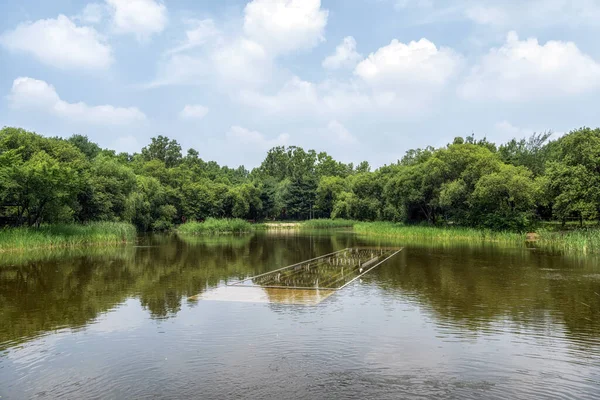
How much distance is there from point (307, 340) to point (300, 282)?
7730 millimetres

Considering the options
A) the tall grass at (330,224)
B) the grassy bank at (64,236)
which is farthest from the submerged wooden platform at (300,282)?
the tall grass at (330,224)

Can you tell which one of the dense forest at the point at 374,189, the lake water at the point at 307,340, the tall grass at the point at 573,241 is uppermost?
the dense forest at the point at 374,189

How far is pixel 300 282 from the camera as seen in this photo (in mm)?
17219

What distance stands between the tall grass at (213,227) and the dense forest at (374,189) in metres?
4.98

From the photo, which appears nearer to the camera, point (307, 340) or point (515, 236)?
point (307, 340)

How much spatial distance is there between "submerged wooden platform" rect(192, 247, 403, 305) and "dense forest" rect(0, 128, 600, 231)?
17291 millimetres

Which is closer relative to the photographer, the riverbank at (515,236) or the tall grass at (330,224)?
the riverbank at (515,236)

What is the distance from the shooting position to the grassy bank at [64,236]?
29.6m

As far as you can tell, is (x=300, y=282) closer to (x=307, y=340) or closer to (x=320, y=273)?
(x=320, y=273)

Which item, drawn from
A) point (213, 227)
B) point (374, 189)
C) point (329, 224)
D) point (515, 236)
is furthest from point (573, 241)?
point (329, 224)

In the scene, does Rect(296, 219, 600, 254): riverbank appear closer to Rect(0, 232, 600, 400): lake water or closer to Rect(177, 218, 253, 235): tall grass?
Rect(0, 232, 600, 400): lake water

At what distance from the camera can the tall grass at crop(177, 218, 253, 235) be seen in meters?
61.6

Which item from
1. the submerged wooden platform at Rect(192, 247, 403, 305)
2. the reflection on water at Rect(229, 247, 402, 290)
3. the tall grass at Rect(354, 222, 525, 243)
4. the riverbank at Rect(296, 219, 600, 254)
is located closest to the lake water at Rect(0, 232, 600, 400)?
the submerged wooden platform at Rect(192, 247, 403, 305)

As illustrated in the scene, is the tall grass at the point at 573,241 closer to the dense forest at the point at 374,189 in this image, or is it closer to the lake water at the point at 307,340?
the dense forest at the point at 374,189
